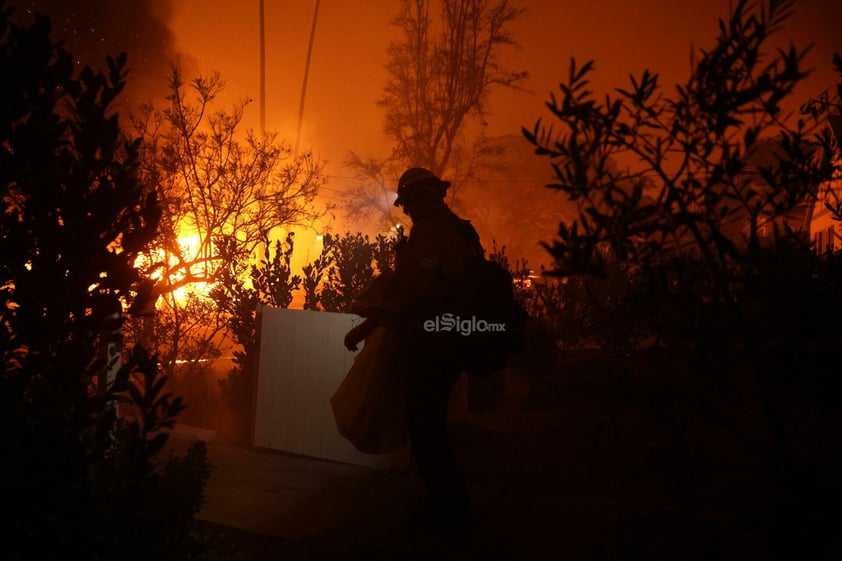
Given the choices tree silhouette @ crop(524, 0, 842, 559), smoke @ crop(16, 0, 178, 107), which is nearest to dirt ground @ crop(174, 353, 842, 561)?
tree silhouette @ crop(524, 0, 842, 559)

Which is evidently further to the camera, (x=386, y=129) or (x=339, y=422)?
(x=386, y=129)

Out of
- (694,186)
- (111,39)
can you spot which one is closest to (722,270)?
(694,186)

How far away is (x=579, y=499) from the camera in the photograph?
4227mm

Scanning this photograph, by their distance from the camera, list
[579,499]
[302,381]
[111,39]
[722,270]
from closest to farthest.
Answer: [722,270], [579,499], [302,381], [111,39]

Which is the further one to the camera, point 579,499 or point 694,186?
point 579,499

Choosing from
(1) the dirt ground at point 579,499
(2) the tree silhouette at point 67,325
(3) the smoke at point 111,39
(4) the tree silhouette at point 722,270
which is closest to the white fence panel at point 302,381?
(1) the dirt ground at point 579,499

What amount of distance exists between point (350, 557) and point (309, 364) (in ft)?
6.48

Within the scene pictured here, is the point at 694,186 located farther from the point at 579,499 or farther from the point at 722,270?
the point at 579,499

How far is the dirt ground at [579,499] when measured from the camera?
1958 millimetres

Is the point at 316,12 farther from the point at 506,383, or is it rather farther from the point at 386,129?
the point at 506,383

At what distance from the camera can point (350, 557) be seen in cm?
335

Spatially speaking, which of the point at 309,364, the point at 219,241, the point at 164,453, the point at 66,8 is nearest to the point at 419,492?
the point at 309,364

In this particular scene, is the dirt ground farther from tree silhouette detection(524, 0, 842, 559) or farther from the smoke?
the smoke

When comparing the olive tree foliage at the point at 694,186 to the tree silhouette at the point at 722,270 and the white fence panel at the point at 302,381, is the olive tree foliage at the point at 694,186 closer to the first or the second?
the tree silhouette at the point at 722,270
